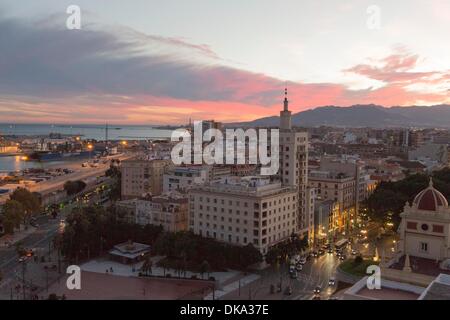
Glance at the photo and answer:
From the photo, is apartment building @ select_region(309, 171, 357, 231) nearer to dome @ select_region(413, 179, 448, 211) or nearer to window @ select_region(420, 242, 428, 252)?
dome @ select_region(413, 179, 448, 211)

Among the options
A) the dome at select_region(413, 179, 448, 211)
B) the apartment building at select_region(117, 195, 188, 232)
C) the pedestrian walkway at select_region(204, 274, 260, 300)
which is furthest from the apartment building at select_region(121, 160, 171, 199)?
the dome at select_region(413, 179, 448, 211)

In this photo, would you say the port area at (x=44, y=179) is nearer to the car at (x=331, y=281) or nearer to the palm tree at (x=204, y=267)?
the palm tree at (x=204, y=267)

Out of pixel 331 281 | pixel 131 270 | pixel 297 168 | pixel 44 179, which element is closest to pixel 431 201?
pixel 331 281

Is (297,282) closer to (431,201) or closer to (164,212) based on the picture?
(431,201)

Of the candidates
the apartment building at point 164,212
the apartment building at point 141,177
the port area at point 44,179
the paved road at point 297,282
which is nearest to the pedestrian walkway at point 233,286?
the paved road at point 297,282
